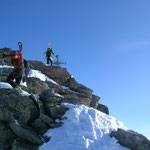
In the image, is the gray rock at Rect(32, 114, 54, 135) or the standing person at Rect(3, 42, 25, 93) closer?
the gray rock at Rect(32, 114, 54, 135)

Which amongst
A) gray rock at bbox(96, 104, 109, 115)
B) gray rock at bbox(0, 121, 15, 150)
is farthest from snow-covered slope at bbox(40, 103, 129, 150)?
gray rock at bbox(96, 104, 109, 115)

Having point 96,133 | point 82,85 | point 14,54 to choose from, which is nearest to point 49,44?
point 82,85

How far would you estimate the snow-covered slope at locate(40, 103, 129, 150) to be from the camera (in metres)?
9.05

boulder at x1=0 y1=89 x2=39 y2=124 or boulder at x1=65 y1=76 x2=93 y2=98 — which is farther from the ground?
boulder at x1=65 y1=76 x2=93 y2=98

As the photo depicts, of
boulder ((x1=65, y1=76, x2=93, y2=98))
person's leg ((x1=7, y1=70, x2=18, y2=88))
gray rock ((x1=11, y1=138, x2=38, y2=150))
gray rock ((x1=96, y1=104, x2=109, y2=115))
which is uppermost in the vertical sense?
boulder ((x1=65, y1=76, x2=93, y2=98))

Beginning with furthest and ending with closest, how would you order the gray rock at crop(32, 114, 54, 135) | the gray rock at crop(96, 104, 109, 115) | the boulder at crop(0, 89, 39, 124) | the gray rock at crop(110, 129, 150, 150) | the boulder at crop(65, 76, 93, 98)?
the gray rock at crop(96, 104, 109, 115), the boulder at crop(65, 76, 93, 98), the boulder at crop(0, 89, 39, 124), the gray rock at crop(32, 114, 54, 135), the gray rock at crop(110, 129, 150, 150)

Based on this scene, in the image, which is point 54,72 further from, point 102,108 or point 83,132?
point 83,132

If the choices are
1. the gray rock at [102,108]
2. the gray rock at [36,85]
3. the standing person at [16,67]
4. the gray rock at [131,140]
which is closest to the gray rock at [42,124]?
the standing person at [16,67]

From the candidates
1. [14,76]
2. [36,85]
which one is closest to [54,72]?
[36,85]

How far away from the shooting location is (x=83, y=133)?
9.90 meters

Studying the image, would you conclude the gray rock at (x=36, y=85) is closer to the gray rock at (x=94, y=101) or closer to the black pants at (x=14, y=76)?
the black pants at (x=14, y=76)

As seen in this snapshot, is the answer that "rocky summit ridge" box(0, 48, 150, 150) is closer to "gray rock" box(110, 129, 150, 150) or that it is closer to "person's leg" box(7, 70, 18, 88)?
"gray rock" box(110, 129, 150, 150)

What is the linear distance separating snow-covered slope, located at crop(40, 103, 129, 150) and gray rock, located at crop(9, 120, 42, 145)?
21.8 inches

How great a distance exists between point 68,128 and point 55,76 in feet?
57.0
